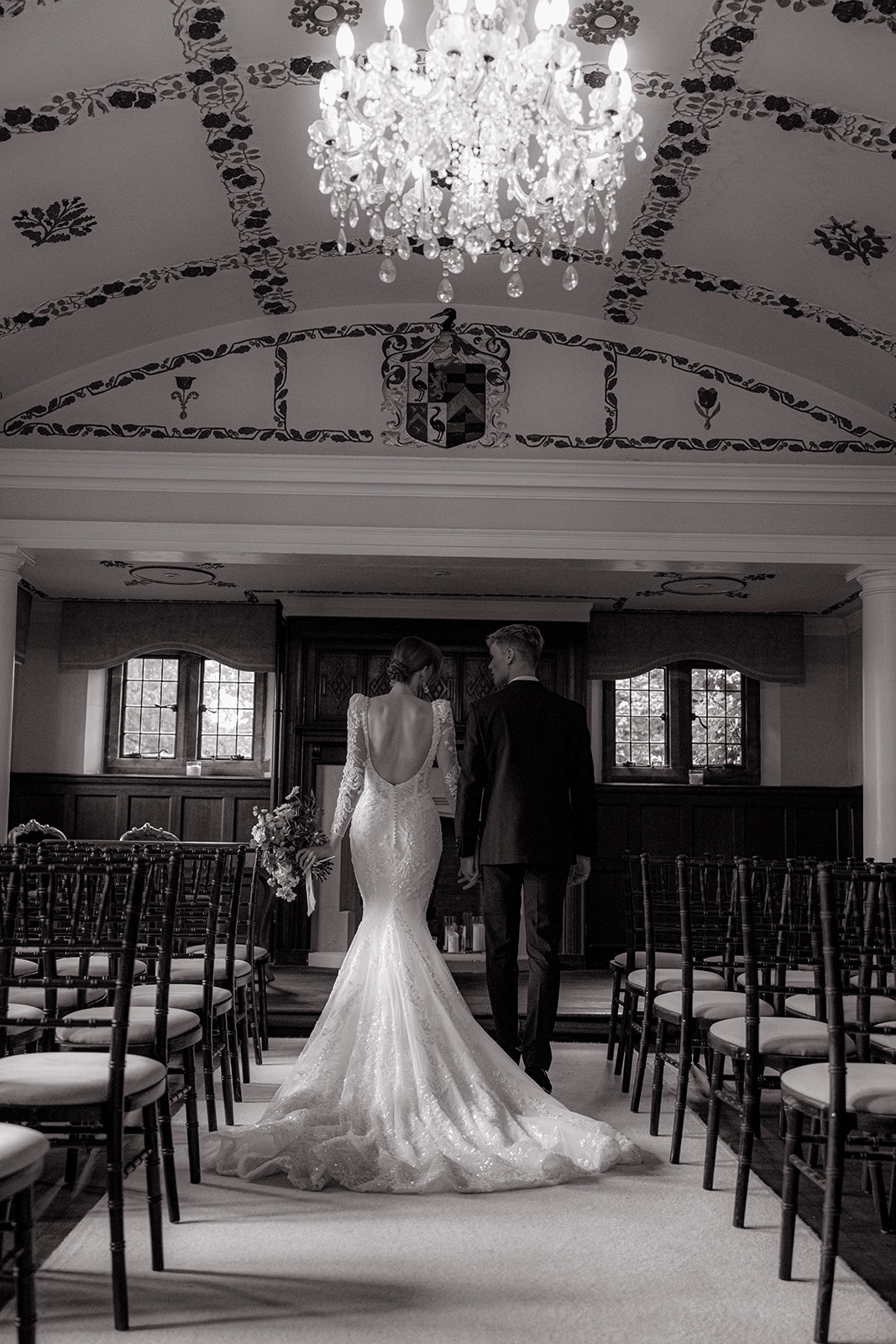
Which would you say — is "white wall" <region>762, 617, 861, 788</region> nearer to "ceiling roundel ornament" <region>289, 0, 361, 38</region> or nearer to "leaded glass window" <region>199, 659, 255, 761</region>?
"leaded glass window" <region>199, 659, 255, 761</region>

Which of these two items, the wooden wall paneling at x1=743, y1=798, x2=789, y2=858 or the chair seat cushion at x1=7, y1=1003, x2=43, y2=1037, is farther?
the wooden wall paneling at x1=743, y1=798, x2=789, y2=858

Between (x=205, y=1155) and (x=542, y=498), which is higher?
(x=542, y=498)

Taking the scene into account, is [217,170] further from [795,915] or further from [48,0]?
[795,915]

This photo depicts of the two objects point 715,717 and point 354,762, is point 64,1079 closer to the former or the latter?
point 354,762

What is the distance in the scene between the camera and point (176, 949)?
5.78 metres

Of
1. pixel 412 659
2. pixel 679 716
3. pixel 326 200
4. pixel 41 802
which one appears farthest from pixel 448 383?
pixel 41 802

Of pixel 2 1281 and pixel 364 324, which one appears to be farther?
pixel 364 324

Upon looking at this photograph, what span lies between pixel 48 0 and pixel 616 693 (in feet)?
27.2

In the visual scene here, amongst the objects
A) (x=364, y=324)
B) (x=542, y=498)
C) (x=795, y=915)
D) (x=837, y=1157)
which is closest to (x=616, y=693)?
(x=542, y=498)

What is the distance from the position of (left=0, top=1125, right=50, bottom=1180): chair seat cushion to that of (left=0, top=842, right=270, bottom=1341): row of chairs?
0.22 ft

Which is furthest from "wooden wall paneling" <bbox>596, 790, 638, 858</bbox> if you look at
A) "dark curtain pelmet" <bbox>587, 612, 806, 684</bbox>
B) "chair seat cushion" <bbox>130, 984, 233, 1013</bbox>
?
"chair seat cushion" <bbox>130, 984, 233, 1013</bbox>

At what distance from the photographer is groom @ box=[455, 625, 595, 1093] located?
191 inches

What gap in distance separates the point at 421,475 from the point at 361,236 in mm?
1685

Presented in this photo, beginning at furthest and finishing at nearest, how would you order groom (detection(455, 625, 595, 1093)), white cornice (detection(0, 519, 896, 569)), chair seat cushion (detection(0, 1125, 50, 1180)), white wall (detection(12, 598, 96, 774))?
white wall (detection(12, 598, 96, 774)) → white cornice (detection(0, 519, 896, 569)) → groom (detection(455, 625, 595, 1093)) → chair seat cushion (detection(0, 1125, 50, 1180))
